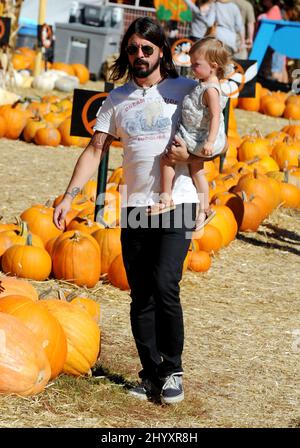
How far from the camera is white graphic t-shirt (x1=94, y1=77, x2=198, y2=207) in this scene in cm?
456

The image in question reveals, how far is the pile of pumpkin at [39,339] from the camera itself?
14.6ft

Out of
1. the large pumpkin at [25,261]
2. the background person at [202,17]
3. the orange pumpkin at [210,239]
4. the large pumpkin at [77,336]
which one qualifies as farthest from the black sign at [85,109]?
the background person at [202,17]

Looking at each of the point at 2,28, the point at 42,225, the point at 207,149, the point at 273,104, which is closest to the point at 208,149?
the point at 207,149

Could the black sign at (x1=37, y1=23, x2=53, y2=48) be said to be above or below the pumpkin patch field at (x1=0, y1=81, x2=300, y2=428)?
above

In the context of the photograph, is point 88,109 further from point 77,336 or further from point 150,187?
point 150,187

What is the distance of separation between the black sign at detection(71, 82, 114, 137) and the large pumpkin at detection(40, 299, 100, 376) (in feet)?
9.20

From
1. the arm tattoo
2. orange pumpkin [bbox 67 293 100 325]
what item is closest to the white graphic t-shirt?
the arm tattoo

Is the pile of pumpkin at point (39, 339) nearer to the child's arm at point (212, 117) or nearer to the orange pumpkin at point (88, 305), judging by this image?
the orange pumpkin at point (88, 305)

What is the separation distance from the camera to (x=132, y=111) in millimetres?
4590

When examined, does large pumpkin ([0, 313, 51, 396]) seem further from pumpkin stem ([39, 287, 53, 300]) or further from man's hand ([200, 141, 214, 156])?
man's hand ([200, 141, 214, 156])
